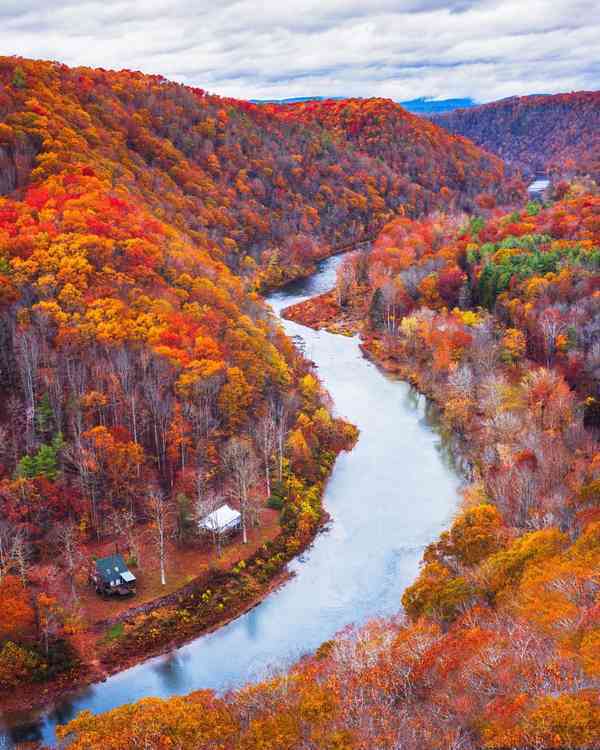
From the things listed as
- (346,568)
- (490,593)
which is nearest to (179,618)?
(346,568)

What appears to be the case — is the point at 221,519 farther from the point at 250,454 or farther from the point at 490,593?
the point at 490,593

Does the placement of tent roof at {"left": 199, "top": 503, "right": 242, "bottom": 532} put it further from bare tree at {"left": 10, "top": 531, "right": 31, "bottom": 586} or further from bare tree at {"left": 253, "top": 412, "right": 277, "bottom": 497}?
bare tree at {"left": 10, "top": 531, "right": 31, "bottom": 586}

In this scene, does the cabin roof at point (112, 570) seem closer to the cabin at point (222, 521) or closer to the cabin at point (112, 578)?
the cabin at point (112, 578)

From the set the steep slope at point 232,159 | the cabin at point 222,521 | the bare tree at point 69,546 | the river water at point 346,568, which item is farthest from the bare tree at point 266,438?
the steep slope at point 232,159

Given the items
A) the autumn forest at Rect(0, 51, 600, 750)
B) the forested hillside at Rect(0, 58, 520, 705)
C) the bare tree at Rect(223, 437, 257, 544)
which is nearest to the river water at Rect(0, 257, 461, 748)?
the autumn forest at Rect(0, 51, 600, 750)

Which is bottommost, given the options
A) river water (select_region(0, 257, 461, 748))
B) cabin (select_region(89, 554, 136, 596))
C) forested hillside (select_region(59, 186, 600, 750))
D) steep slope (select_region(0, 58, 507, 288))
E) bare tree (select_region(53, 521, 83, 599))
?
river water (select_region(0, 257, 461, 748))

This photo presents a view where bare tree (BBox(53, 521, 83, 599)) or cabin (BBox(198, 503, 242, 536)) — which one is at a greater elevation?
bare tree (BBox(53, 521, 83, 599))

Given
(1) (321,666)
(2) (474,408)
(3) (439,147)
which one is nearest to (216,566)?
(1) (321,666)

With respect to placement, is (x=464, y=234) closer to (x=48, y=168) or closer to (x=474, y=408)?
(x=474, y=408)
